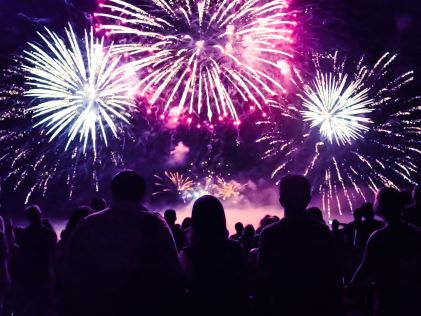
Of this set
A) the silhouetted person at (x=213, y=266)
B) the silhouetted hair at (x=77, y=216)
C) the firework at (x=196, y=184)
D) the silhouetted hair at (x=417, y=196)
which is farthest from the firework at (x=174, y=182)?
the silhouetted person at (x=213, y=266)

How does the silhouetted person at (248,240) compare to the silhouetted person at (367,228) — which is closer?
the silhouetted person at (367,228)

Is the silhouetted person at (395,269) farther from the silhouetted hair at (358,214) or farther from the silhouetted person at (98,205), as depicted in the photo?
the silhouetted person at (98,205)

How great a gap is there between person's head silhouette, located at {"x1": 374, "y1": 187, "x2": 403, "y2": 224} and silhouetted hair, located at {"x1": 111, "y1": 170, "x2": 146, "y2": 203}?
80.6 inches

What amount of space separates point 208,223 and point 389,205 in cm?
161

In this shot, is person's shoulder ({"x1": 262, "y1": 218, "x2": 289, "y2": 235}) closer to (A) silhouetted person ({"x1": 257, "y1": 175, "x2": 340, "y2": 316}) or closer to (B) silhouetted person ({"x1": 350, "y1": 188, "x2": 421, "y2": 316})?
(A) silhouetted person ({"x1": 257, "y1": 175, "x2": 340, "y2": 316})

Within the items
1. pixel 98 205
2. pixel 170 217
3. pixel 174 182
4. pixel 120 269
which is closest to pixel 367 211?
pixel 170 217

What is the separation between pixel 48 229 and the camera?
6781mm

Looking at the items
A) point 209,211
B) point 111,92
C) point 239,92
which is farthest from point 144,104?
point 209,211

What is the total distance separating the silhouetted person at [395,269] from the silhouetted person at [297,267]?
1.70 ft

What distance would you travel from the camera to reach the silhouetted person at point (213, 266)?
12.3ft

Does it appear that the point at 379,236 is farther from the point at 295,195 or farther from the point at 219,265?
the point at 219,265

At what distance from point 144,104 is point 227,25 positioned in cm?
472

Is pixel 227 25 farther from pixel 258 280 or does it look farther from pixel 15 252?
pixel 258 280

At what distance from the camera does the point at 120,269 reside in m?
3.56
